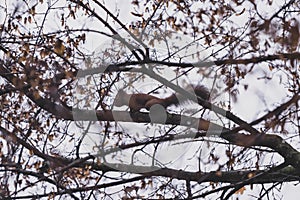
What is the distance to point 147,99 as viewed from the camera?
198 inches

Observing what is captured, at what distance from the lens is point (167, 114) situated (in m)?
5.20

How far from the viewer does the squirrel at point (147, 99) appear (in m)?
5.01

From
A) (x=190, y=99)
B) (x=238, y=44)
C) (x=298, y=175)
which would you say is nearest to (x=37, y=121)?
(x=190, y=99)

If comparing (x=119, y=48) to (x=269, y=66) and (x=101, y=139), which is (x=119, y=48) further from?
(x=269, y=66)

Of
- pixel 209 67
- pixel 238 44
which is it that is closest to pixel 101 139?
pixel 209 67

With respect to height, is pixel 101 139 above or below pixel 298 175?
above

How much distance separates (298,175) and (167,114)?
4.46 ft

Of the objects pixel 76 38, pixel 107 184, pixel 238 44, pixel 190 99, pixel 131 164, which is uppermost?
pixel 76 38

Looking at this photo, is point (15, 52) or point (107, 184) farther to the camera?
point (15, 52)

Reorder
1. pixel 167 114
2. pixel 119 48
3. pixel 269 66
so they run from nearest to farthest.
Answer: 1. pixel 269 66
2. pixel 167 114
3. pixel 119 48

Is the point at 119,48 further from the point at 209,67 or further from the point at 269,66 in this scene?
the point at 269,66

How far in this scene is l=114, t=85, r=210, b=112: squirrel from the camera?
5012 mm

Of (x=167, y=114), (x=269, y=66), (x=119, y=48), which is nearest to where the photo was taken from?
(x=269, y=66)

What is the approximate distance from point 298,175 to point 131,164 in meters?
1.59
